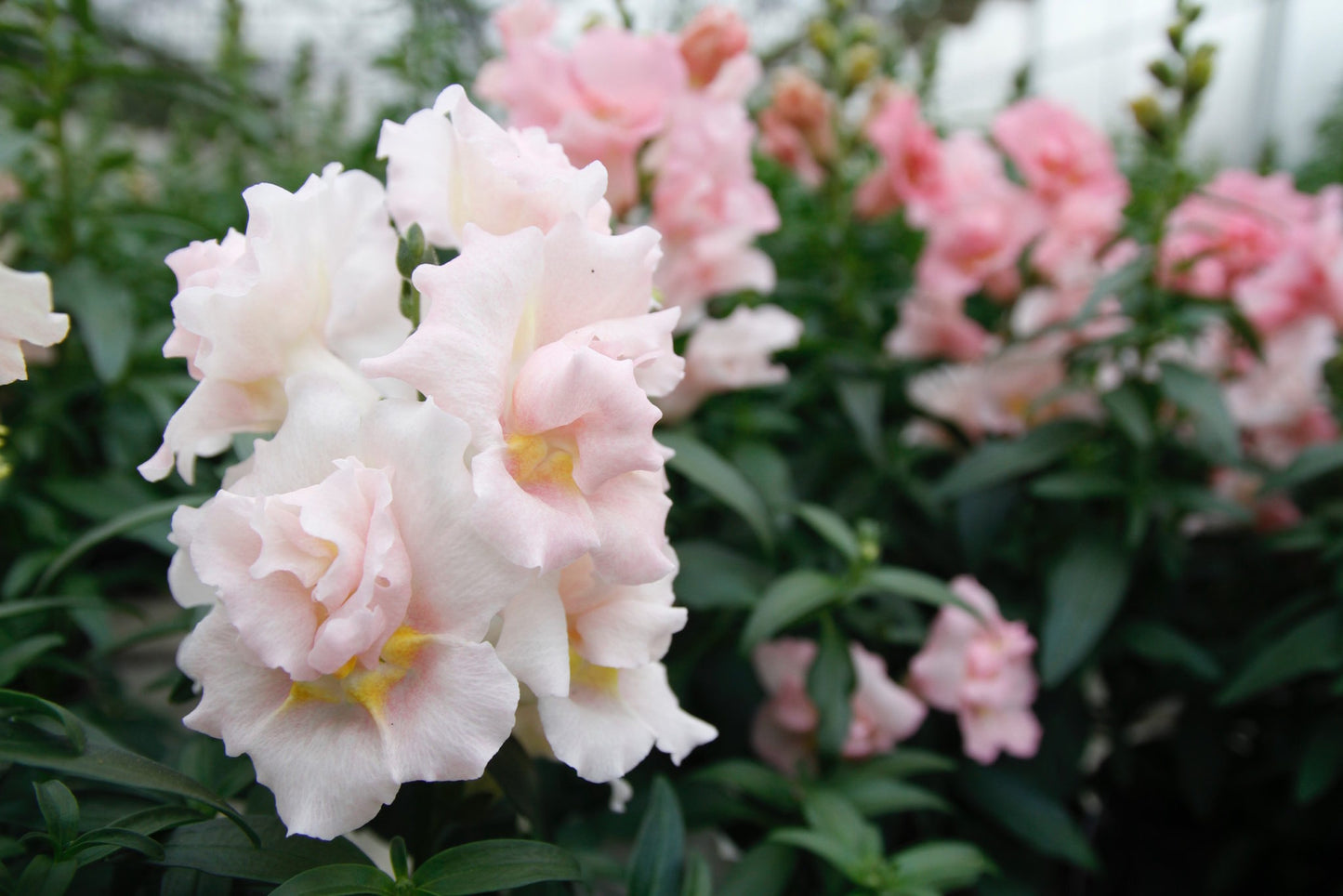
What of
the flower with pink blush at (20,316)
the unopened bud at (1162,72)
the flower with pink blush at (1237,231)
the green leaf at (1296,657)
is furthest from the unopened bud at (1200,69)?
the flower with pink blush at (20,316)

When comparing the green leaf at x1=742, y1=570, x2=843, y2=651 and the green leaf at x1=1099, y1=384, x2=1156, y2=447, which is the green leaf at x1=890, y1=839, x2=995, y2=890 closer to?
the green leaf at x1=742, y1=570, x2=843, y2=651

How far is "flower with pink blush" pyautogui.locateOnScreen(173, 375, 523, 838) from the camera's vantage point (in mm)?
332

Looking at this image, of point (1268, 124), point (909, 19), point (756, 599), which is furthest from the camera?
point (1268, 124)

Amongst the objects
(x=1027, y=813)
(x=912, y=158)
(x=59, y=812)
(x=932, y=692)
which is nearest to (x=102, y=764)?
(x=59, y=812)

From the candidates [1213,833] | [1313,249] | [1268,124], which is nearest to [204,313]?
[1313,249]

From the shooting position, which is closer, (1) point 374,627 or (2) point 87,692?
(1) point 374,627

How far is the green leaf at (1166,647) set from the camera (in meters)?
0.88

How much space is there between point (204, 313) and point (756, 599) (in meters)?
0.45

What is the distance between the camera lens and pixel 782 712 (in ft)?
2.56

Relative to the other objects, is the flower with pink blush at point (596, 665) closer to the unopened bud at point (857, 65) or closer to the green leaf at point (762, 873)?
the green leaf at point (762, 873)

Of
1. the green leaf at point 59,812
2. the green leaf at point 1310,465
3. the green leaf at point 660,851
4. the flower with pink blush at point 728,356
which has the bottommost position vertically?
the green leaf at point 1310,465

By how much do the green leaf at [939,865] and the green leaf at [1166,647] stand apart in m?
0.39

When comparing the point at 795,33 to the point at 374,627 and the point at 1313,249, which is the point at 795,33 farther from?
the point at 374,627

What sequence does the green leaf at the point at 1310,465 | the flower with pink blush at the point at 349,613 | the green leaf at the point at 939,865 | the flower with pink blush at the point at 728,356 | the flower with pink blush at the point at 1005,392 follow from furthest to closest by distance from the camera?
the flower with pink blush at the point at 1005,392 → the green leaf at the point at 1310,465 → the flower with pink blush at the point at 728,356 → the green leaf at the point at 939,865 → the flower with pink blush at the point at 349,613
